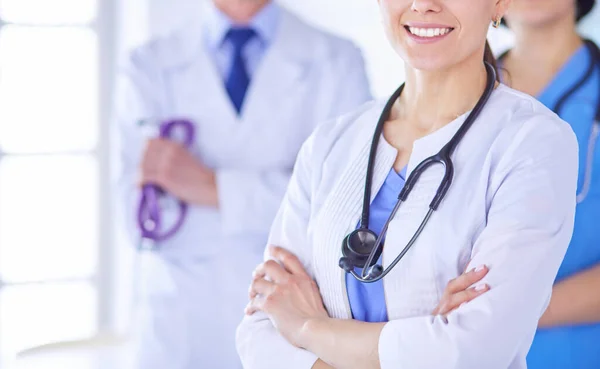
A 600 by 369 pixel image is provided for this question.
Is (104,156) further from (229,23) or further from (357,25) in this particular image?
(229,23)

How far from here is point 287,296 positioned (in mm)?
1349

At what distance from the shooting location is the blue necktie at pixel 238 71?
2.21 meters

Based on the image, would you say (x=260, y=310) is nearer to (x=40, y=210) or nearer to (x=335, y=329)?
(x=335, y=329)

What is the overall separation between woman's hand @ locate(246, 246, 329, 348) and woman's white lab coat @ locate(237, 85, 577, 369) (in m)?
0.02

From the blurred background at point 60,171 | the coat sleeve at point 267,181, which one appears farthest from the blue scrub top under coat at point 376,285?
the blurred background at point 60,171

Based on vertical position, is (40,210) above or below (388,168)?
below

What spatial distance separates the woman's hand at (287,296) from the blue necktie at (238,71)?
837mm

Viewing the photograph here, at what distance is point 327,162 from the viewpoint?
4.65 ft

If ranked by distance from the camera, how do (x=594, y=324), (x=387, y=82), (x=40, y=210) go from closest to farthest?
(x=594, y=324), (x=387, y=82), (x=40, y=210)

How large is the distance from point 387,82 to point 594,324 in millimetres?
1593

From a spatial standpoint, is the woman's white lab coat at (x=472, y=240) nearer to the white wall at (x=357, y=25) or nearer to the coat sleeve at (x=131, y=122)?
the coat sleeve at (x=131, y=122)

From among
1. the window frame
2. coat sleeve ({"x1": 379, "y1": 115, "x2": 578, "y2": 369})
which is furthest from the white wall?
coat sleeve ({"x1": 379, "y1": 115, "x2": 578, "y2": 369})

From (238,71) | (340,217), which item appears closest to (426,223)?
(340,217)

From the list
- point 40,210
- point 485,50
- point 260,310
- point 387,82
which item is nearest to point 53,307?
point 40,210
